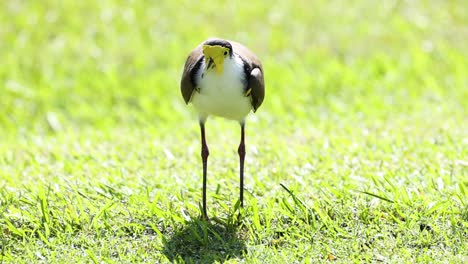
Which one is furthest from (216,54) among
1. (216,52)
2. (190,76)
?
(190,76)

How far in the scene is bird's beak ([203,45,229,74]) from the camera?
15.3ft

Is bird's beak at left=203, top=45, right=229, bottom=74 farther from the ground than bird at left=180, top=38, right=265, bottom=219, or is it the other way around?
bird's beak at left=203, top=45, right=229, bottom=74

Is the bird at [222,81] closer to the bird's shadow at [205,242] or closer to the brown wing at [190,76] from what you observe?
the brown wing at [190,76]

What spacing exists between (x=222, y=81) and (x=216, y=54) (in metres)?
0.20

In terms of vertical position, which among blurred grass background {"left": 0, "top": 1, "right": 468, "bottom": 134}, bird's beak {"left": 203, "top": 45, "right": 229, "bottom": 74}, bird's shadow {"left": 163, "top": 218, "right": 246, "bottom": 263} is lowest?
bird's shadow {"left": 163, "top": 218, "right": 246, "bottom": 263}

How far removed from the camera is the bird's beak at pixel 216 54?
15.3ft

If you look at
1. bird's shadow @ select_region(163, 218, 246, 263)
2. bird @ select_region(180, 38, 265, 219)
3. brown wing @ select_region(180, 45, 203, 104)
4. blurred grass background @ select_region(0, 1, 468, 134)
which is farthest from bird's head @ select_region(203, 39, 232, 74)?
blurred grass background @ select_region(0, 1, 468, 134)

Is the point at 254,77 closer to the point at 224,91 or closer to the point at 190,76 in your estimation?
the point at 224,91

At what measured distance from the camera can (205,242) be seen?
16.2 ft

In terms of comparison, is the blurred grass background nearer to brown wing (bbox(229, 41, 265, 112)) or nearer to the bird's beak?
brown wing (bbox(229, 41, 265, 112))

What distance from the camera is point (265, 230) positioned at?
507 centimetres

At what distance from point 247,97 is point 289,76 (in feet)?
15.7

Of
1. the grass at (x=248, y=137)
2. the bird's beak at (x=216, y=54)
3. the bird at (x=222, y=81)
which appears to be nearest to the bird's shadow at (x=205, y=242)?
the grass at (x=248, y=137)

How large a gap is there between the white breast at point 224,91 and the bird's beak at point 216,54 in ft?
0.16
